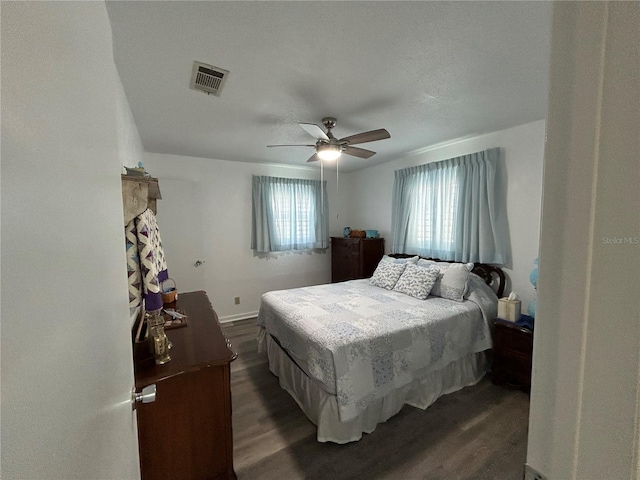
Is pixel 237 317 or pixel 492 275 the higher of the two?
pixel 492 275

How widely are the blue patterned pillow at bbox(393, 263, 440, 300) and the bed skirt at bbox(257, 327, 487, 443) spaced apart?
690 mm

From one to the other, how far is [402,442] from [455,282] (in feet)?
4.98

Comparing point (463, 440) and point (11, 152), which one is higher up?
point (11, 152)

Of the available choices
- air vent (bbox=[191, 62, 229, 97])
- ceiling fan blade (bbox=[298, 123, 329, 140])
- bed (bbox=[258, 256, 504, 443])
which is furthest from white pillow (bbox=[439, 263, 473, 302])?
air vent (bbox=[191, 62, 229, 97])

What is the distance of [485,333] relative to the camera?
2.41 m

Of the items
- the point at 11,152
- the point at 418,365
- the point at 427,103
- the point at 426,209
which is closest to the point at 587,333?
the point at 11,152

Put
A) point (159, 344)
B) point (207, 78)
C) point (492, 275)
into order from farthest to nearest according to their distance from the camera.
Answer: point (492, 275), point (207, 78), point (159, 344)

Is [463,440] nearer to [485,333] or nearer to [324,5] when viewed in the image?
[485,333]

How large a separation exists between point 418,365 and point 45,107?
226cm

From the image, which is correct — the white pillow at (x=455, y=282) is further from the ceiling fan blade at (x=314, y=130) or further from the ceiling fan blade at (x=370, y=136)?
the ceiling fan blade at (x=314, y=130)

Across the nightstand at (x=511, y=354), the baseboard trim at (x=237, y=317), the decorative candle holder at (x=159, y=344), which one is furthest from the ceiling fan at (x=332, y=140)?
the baseboard trim at (x=237, y=317)

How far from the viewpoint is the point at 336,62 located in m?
1.55

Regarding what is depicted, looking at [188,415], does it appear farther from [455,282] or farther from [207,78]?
[455,282]

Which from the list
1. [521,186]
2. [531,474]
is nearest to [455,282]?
[521,186]
